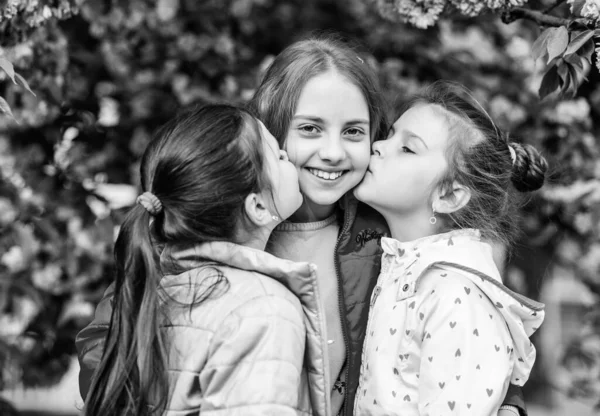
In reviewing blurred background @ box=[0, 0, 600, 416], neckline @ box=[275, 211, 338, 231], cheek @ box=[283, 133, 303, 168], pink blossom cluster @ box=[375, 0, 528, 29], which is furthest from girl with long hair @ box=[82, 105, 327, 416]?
blurred background @ box=[0, 0, 600, 416]

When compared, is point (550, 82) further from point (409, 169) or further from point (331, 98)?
point (331, 98)

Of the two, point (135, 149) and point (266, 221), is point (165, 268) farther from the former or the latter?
point (135, 149)

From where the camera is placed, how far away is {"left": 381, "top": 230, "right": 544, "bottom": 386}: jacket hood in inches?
73.5

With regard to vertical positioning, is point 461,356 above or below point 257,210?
below

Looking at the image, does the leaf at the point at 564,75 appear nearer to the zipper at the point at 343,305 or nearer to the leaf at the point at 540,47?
the leaf at the point at 540,47

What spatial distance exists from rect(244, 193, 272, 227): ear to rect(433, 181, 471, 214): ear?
1.58ft

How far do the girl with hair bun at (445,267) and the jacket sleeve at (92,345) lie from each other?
2.13 feet

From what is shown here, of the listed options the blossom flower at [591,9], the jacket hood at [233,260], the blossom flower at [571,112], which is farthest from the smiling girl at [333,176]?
the blossom flower at [571,112]

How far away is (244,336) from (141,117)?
1.95 m

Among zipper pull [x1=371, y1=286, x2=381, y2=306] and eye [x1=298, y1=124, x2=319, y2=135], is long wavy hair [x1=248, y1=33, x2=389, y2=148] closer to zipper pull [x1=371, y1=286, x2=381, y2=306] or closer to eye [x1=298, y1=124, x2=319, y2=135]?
eye [x1=298, y1=124, x2=319, y2=135]

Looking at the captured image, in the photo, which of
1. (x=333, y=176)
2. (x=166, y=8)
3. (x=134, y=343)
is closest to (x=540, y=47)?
(x=333, y=176)

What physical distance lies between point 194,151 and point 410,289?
0.60 meters

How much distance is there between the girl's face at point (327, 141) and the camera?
2090 millimetres

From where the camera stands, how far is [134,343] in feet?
5.59
